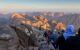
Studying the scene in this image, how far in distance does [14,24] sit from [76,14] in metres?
1.50

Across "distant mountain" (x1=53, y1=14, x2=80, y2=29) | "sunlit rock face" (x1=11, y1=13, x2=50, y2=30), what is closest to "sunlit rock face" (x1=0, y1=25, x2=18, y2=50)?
"sunlit rock face" (x1=11, y1=13, x2=50, y2=30)

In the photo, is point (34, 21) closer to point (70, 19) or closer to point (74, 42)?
point (70, 19)

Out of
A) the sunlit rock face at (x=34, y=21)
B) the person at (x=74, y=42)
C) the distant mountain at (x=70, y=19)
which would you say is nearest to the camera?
the person at (x=74, y=42)

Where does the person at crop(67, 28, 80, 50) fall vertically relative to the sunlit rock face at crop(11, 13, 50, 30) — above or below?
above

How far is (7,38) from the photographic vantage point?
16.2 ft

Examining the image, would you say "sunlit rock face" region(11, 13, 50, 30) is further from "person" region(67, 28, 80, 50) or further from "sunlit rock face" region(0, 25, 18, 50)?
"person" region(67, 28, 80, 50)

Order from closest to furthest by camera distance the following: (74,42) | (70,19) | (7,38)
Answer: (74,42) < (7,38) < (70,19)

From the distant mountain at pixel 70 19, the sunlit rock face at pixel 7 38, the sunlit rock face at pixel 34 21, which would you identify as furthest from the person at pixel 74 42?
the sunlit rock face at pixel 34 21

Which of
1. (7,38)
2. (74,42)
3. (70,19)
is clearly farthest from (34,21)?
(74,42)

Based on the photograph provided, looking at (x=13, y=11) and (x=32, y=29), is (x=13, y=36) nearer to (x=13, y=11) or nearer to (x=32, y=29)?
(x=32, y=29)

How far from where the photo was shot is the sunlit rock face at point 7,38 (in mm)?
4928

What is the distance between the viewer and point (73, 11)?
6.38 m

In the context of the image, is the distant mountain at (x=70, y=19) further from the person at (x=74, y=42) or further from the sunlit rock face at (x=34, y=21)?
the person at (x=74, y=42)

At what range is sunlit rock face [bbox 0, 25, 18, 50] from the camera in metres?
4.93
